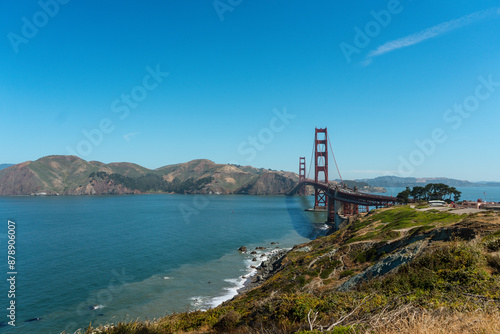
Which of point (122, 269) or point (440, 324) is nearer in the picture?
point (440, 324)

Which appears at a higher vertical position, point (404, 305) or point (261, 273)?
point (404, 305)

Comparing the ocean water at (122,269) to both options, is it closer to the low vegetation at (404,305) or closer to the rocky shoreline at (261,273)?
the rocky shoreline at (261,273)

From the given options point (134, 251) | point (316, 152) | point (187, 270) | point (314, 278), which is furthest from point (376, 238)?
point (316, 152)

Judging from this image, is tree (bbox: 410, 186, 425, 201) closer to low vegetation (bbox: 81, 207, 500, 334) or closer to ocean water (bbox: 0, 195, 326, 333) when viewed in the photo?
ocean water (bbox: 0, 195, 326, 333)

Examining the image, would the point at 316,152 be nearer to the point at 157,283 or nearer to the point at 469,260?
the point at 157,283

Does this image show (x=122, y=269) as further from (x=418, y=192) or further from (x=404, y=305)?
(x=418, y=192)
